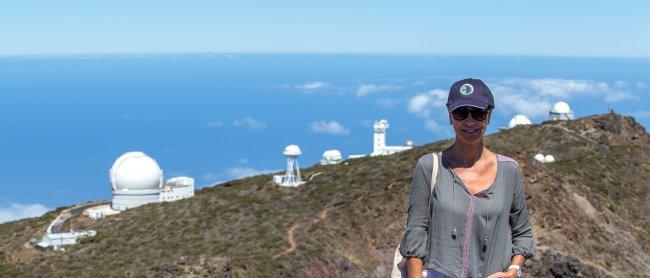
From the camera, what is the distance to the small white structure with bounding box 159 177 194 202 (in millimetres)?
59312

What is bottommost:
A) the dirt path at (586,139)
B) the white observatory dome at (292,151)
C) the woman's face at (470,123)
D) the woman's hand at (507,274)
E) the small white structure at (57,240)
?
the small white structure at (57,240)

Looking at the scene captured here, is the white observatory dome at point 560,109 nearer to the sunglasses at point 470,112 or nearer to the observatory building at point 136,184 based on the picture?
the observatory building at point 136,184

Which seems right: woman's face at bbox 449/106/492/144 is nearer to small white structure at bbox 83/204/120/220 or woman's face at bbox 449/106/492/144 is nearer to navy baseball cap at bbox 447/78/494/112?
navy baseball cap at bbox 447/78/494/112

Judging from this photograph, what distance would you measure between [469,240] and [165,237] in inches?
1560

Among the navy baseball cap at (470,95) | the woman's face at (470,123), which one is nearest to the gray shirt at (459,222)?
the woman's face at (470,123)

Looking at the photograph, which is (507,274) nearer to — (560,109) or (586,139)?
(586,139)

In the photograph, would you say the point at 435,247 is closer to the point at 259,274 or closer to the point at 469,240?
the point at 469,240

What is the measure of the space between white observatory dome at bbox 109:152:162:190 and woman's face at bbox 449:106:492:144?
5406 cm

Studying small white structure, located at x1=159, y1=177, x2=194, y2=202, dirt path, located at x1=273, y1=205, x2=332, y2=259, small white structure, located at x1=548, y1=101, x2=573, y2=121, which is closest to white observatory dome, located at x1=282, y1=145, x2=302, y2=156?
small white structure, located at x1=159, y1=177, x2=194, y2=202

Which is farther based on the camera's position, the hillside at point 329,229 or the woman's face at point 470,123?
the hillside at point 329,229

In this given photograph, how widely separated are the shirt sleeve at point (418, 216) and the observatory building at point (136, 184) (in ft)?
177

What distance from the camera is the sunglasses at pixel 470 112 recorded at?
5.85 meters

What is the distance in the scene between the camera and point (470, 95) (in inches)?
229

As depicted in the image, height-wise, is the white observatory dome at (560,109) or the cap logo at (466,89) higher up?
the cap logo at (466,89)
